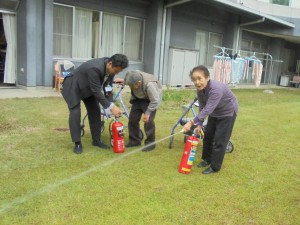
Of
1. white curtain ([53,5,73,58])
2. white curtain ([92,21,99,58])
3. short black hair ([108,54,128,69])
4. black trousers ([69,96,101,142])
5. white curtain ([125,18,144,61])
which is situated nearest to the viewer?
short black hair ([108,54,128,69])

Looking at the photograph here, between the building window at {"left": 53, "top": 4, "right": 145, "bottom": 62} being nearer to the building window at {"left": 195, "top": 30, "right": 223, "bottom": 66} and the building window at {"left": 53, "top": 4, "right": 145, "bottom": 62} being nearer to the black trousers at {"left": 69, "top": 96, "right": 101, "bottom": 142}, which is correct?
the building window at {"left": 195, "top": 30, "right": 223, "bottom": 66}

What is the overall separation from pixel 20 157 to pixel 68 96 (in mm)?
1004

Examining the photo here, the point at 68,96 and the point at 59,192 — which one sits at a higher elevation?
the point at 68,96

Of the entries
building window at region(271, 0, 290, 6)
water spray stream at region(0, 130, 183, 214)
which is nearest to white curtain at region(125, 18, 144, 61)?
water spray stream at region(0, 130, 183, 214)

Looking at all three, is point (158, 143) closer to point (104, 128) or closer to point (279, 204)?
point (104, 128)

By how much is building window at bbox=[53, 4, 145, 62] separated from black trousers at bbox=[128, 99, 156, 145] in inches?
270

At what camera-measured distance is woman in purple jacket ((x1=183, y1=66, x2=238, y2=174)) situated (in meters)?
3.82

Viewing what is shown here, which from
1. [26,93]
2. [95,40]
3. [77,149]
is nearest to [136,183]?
[77,149]

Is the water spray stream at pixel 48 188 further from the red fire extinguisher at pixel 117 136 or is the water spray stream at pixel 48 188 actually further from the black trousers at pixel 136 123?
the black trousers at pixel 136 123

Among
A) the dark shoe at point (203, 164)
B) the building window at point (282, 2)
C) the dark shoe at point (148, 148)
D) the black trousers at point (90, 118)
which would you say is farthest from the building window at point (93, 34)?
the building window at point (282, 2)

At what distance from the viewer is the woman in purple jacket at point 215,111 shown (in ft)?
12.5

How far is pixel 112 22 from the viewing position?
487 inches

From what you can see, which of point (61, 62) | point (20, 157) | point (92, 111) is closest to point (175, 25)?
point (61, 62)

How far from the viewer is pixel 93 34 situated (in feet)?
39.2
